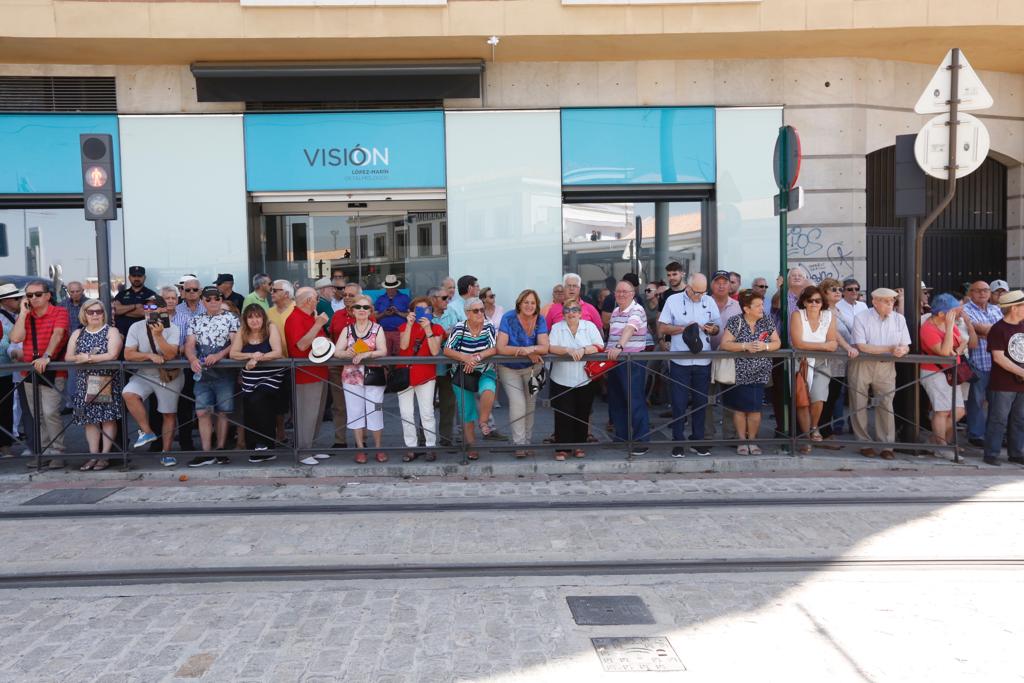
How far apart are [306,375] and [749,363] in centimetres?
448

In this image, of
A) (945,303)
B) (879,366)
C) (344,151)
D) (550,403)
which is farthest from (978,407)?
(344,151)

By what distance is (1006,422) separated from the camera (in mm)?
8672

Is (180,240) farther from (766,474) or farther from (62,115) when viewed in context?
(766,474)

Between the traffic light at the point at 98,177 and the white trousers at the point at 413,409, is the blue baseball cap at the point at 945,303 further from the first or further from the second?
the traffic light at the point at 98,177

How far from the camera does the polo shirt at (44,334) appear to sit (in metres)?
8.95

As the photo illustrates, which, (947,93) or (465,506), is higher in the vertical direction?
(947,93)

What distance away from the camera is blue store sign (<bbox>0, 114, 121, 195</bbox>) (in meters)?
13.0

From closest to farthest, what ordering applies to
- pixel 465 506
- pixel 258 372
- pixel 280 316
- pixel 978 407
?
pixel 465 506 < pixel 258 372 < pixel 280 316 < pixel 978 407

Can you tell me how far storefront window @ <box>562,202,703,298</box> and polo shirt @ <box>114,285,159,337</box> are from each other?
19.8ft

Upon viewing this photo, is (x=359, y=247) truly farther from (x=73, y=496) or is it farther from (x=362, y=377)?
(x=73, y=496)

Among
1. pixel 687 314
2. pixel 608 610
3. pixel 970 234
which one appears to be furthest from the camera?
pixel 970 234

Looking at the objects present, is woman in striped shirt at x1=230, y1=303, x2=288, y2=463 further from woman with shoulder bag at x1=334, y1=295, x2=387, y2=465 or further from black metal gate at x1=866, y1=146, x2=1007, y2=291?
black metal gate at x1=866, y1=146, x2=1007, y2=291

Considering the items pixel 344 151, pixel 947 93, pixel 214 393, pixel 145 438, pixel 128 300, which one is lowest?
→ pixel 145 438

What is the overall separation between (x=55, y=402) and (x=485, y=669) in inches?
264
